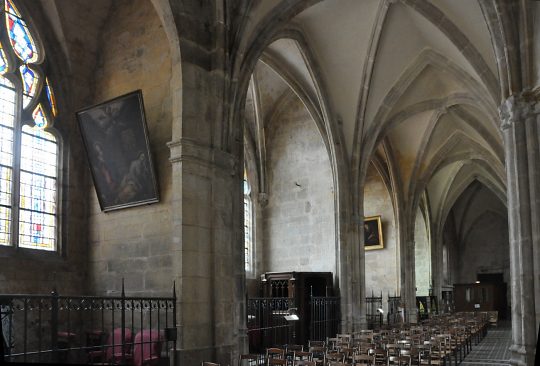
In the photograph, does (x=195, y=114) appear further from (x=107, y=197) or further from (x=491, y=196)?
(x=491, y=196)

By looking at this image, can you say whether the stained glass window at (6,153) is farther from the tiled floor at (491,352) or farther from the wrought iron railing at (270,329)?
the tiled floor at (491,352)

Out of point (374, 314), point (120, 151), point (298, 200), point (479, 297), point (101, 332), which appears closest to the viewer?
point (101, 332)

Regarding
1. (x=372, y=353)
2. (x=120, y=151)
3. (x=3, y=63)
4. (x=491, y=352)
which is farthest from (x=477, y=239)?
(x=3, y=63)

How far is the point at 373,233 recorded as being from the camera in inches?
1045

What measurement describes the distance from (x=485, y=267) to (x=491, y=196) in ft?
18.1

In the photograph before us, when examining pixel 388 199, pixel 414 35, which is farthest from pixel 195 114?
pixel 388 199

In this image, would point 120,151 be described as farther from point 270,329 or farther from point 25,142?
point 270,329

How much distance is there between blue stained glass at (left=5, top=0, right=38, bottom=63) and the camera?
1268 centimetres

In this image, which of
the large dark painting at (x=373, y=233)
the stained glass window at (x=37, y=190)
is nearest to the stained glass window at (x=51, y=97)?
the stained glass window at (x=37, y=190)

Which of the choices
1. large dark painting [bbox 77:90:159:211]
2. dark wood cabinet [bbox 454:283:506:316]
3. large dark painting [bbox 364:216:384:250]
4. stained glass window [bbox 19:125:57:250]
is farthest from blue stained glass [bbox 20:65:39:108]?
dark wood cabinet [bbox 454:283:506:316]

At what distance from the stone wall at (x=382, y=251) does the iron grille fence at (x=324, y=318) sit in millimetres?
7617

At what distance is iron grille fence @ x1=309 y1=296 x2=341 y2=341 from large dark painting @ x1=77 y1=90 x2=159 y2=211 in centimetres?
793

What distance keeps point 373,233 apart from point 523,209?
15964 millimetres

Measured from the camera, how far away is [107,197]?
40.1 feet
